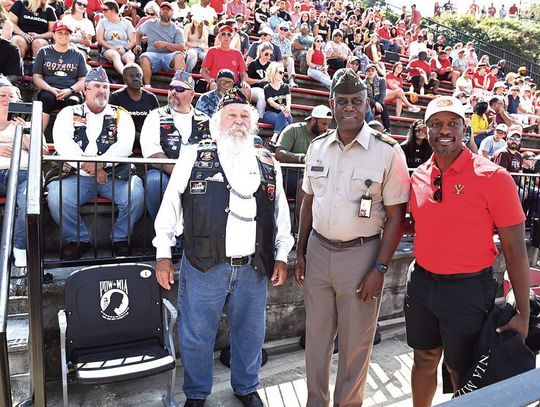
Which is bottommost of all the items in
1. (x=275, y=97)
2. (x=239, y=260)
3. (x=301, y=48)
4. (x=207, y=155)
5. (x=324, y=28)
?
(x=239, y=260)

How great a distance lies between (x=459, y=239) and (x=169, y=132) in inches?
119

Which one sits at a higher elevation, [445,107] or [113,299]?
[445,107]

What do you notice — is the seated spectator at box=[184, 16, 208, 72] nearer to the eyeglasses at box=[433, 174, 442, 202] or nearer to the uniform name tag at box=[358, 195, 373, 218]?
the uniform name tag at box=[358, 195, 373, 218]

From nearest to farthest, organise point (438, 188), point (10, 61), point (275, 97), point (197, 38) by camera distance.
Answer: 1. point (438, 188)
2. point (10, 61)
3. point (275, 97)
4. point (197, 38)

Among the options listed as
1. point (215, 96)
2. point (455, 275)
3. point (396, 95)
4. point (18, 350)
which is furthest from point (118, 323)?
point (396, 95)

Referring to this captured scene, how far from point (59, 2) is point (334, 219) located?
7.84 meters

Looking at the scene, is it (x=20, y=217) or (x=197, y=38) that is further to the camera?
(x=197, y=38)

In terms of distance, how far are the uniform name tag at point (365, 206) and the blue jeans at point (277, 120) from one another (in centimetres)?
422

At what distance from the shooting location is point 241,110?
3.22 metres

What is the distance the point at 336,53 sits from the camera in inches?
460

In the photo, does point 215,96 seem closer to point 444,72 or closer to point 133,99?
point 133,99

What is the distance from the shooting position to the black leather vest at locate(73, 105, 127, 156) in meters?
4.44

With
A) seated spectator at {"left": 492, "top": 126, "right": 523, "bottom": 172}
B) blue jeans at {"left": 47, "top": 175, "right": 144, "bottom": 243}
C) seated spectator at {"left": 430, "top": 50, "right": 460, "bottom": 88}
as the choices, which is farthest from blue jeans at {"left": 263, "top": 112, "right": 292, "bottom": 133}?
seated spectator at {"left": 430, "top": 50, "right": 460, "bottom": 88}

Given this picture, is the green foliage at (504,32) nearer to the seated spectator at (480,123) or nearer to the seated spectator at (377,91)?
the seated spectator at (480,123)
